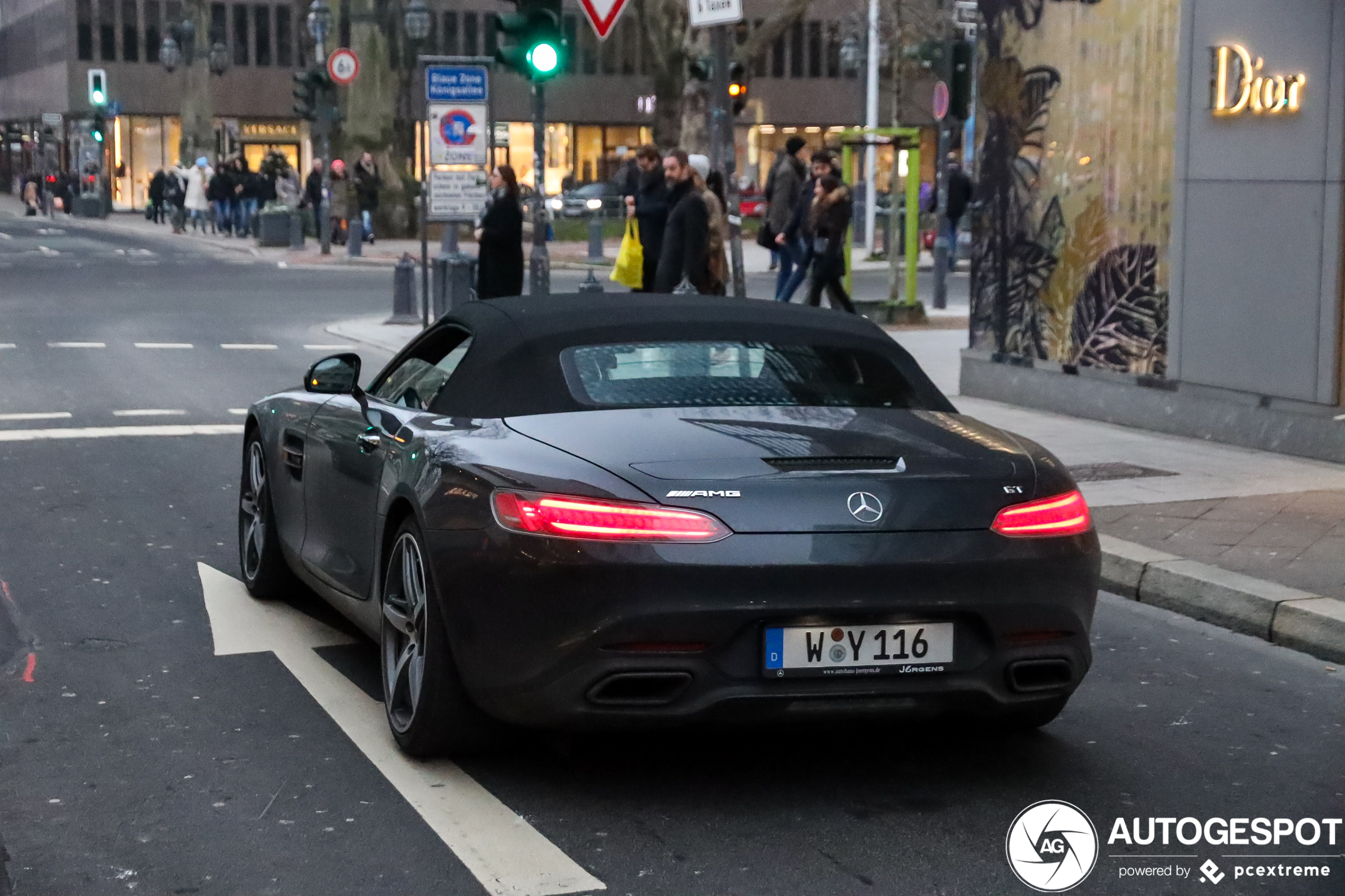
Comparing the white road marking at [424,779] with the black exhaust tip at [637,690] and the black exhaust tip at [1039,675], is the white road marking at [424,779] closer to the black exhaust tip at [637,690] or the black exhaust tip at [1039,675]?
the black exhaust tip at [637,690]

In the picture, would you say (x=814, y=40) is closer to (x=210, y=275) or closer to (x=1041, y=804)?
(x=210, y=275)

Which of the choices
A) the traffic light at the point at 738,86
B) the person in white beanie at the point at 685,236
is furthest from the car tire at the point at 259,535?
the traffic light at the point at 738,86

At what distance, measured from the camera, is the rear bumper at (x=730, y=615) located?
15.4ft

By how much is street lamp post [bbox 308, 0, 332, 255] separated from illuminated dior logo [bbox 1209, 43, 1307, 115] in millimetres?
29753

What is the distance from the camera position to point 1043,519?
5.01 m

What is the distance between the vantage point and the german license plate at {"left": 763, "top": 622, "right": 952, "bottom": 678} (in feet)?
15.6

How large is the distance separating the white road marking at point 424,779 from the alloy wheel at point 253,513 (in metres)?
0.26

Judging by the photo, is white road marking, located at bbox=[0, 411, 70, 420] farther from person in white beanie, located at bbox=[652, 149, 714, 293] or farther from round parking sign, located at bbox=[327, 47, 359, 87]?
round parking sign, located at bbox=[327, 47, 359, 87]

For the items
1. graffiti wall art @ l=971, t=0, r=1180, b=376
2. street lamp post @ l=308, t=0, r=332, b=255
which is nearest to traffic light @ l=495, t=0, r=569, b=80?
graffiti wall art @ l=971, t=0, r=1180, b=376

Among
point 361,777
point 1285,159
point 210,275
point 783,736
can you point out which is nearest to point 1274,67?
point 1285,159

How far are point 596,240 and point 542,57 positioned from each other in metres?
22.3

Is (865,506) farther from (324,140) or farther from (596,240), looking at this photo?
(324,140)

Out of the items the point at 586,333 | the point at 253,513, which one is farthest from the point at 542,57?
the point at 586,333

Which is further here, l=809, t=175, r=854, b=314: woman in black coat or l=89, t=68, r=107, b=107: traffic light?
l=89, t=68, r=107, b=107: traffic light
